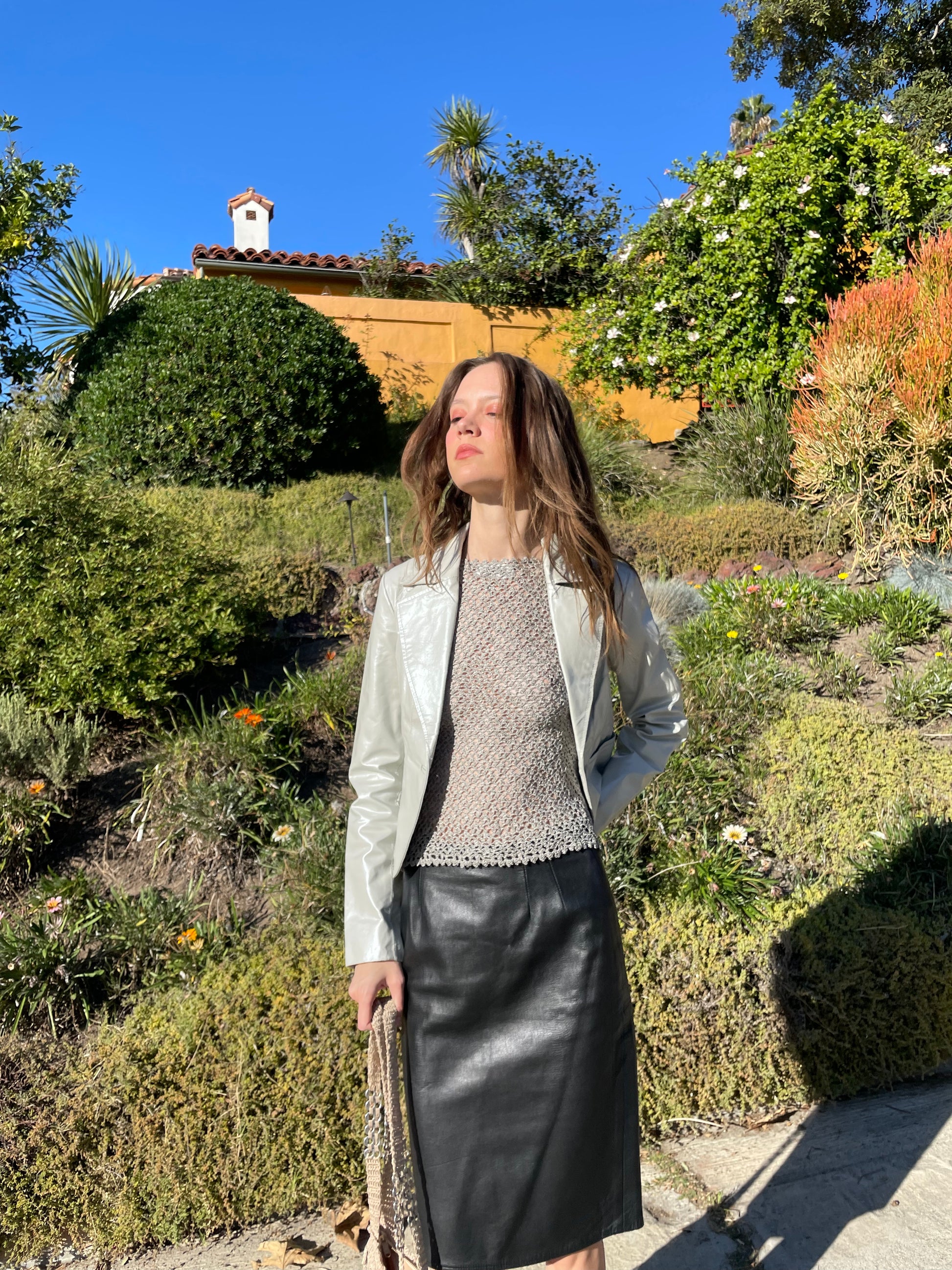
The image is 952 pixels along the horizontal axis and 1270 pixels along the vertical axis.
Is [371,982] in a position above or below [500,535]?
below

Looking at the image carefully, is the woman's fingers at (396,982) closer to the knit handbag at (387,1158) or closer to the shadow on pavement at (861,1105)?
the knit handbag at (387,1158)

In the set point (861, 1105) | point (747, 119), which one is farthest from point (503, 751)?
point (747, 119)

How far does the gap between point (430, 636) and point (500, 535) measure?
0.81 feet

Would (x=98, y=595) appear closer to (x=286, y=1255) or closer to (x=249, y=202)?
(x=286, y=1255)

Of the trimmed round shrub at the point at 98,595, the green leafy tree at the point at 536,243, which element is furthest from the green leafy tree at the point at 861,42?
the trimmed round shrub at the point at 98,595

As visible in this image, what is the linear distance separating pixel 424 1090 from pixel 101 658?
111 inches

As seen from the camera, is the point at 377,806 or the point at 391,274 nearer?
the point at 377,806

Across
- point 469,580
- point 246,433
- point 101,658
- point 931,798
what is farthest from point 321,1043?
point 246,433

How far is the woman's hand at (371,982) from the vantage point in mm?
1696

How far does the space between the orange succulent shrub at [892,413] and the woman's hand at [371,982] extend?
211 inches

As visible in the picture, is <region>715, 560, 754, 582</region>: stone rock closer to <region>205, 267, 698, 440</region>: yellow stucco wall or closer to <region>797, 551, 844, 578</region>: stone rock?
<region>797, 551, 844, 578</region>: stone rock

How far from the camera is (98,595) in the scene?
4246 millimetres

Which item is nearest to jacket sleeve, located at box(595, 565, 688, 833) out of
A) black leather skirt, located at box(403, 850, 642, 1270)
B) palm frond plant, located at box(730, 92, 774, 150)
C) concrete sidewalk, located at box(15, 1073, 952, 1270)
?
black leather skirt, located at box(403, 850, 642, 1270)

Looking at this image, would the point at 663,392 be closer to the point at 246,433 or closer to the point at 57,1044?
the point at 246,433
